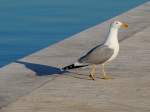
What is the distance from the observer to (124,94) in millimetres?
9898

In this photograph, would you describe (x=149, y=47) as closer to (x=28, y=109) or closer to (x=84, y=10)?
(x=28, y=109)

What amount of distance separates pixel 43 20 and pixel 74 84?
7892 mm

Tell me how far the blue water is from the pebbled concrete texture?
1.68m

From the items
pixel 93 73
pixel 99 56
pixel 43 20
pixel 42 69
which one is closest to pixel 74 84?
pixel 99 56

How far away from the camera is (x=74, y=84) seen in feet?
34.6

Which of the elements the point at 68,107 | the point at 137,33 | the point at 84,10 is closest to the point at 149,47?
the point at 137,33

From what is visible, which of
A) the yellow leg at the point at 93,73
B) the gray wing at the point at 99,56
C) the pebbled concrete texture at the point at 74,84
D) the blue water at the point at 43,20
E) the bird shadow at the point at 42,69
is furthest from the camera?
the blue water at the point at 43,20

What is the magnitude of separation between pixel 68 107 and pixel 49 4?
39.1 ft

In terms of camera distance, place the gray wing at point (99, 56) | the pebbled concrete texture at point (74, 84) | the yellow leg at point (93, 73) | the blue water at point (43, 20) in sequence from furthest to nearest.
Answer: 1. the blue water at point (43, 20)
2. the yellow leg at point (93, 73)
3. the gray wing at point (99, 56)
4. the pebbled concrete texture at point (74, 84)

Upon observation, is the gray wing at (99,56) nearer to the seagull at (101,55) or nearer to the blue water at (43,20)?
the seagull at (101,55)

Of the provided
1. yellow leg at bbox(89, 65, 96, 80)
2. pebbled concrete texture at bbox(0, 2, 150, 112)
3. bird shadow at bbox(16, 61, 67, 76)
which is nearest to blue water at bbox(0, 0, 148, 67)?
pebbled concrete texture at bbox(0, 2, 150, 112)

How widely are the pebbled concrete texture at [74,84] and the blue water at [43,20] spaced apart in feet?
5.53

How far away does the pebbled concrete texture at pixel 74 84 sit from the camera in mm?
9273

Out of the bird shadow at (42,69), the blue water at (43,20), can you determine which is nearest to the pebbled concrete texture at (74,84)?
the bird shadow at (42,69)
